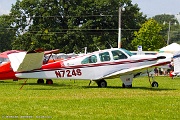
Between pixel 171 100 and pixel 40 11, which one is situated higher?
pixel 40 11

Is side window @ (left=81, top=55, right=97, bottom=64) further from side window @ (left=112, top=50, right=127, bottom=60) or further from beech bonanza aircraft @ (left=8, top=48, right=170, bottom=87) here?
side window @ (left=112, top=50, right=127, bottom=60)

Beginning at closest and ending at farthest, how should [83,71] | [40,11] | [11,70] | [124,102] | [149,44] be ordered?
[124,102] → [83,71] → [11,70] → [149,44] → [40,11]

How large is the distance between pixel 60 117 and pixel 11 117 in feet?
3.79

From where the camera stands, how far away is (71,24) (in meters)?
79.8

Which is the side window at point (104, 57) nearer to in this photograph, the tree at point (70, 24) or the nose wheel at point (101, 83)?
the nose wheel at point (101, 83)

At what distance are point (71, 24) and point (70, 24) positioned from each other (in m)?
0.21

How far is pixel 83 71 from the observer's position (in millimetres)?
22406

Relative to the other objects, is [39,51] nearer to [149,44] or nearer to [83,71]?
[83,71]

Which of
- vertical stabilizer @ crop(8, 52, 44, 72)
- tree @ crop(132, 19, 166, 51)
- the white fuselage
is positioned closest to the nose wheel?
the white fuselage

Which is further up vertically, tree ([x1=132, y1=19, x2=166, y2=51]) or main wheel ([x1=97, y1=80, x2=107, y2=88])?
tree ([x1=132, y1=19, x2=166, y2=51])

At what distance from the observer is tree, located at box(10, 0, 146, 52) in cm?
7912

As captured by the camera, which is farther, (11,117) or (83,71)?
(83,71)

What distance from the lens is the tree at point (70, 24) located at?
79.1m

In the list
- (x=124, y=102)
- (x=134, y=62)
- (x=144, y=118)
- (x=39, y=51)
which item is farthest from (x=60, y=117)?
(x=134, y=62)
